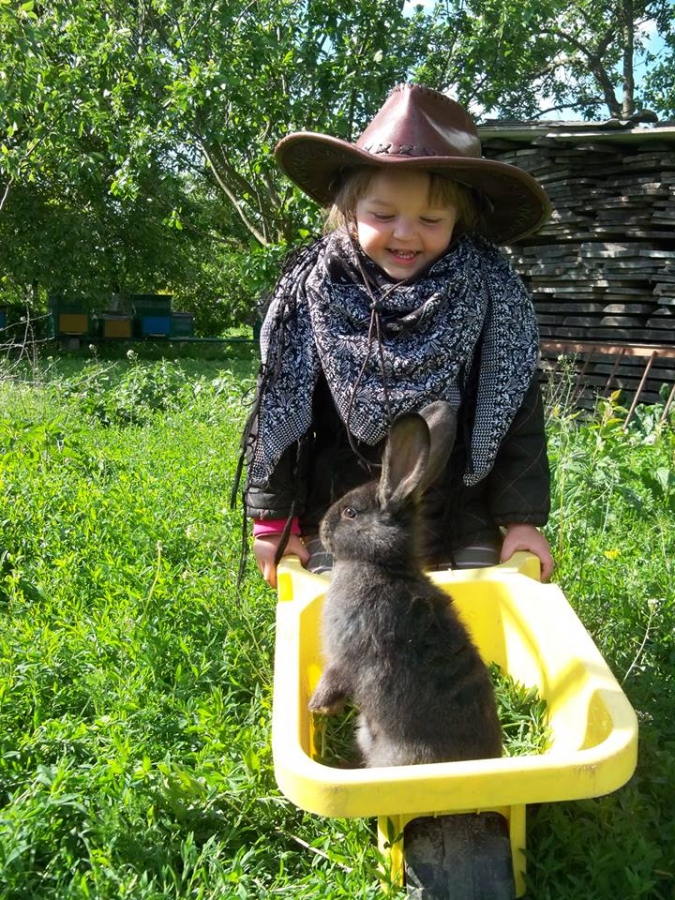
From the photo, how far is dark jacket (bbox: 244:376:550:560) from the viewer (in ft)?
8.84

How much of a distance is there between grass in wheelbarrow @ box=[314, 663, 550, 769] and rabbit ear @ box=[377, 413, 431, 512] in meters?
0.66

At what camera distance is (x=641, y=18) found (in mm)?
20422

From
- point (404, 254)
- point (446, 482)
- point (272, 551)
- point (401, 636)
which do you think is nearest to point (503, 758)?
point (401, 636)

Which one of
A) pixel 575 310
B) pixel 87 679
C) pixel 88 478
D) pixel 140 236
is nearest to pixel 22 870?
pixel 87 679

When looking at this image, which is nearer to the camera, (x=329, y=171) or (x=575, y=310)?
(x=329, y=171)

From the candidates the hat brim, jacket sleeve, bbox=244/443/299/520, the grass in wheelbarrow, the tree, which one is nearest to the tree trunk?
the tree

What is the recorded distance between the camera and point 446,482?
8.93 feet

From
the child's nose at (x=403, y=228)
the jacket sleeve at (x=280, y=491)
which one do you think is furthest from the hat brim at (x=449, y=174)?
the jacket sleeve at (x=280, y=491)

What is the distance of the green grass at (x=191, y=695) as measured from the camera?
6.15 feet

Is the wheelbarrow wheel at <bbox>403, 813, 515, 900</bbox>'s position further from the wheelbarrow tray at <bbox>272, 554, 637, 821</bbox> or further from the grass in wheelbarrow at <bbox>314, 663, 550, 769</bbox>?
the grass in wheelbarrow at <bbox>314, 663, 550, 769</bbox>

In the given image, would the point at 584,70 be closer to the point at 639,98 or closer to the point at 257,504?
the point at 639,98

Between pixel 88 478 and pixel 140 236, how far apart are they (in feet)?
49.3

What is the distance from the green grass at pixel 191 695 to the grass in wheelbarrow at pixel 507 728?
17 centimetres

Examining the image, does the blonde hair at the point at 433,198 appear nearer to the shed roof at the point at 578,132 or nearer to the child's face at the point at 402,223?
the child's face at the point at 402,223
